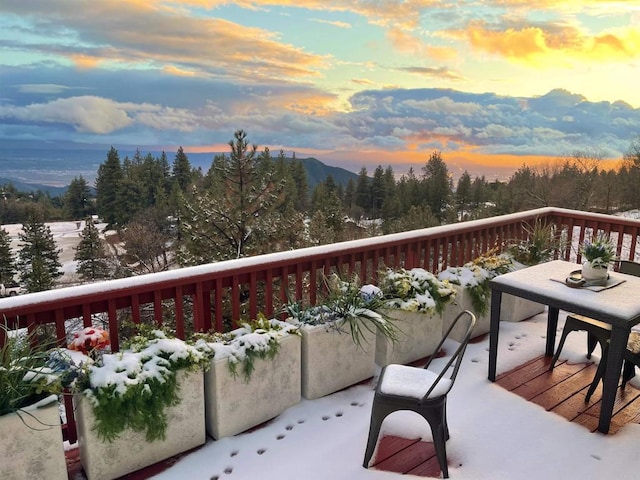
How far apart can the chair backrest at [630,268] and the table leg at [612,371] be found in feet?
3.80

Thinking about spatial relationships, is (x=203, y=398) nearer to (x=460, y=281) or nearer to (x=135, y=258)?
(x=460, y=281)

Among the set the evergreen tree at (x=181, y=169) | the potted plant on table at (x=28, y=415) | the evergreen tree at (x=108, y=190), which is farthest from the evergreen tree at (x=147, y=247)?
the potted plant on table at (x=28, y=415)

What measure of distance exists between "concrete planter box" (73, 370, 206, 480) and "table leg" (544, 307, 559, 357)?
2518 millimetres

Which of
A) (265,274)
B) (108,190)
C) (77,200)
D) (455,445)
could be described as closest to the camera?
(455,445)

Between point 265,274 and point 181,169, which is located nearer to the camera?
point 265,274

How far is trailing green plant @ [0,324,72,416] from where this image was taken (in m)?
1.90

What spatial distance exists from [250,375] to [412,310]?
130cm

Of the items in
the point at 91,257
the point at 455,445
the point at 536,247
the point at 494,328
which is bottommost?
the point at 91,257

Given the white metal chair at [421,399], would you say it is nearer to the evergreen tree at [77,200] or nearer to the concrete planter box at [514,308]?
the concrete planter box at [514,308]

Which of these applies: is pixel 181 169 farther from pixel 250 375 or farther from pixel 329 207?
pixel 250 375

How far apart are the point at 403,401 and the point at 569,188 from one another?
3332cm

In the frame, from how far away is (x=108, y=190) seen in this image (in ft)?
143

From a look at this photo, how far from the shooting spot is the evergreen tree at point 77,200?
43469mm

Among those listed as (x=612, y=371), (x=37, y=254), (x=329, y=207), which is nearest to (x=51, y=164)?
(x=37, y=254)
